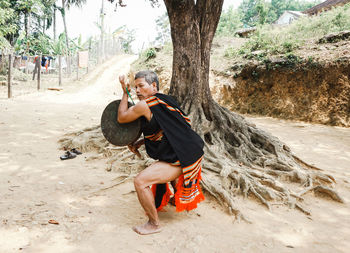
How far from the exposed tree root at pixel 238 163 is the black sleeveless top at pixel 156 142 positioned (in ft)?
3.96

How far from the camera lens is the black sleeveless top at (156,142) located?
233 cm

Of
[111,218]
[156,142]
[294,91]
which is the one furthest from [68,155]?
[294,91]

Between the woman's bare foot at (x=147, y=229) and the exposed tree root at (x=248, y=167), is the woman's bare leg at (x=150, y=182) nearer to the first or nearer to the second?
the woman's bare foot at (x=147, y=229)

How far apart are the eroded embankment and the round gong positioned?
814cm

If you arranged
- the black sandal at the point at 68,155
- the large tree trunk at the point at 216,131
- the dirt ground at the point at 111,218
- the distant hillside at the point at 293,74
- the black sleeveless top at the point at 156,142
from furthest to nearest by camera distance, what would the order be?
the distant hillside at the point at 293,74 < the black sandal at the point at 68,155 < the large tree trunk at the point at 216,131 < the black sleeveless top at the point at 156,142 < the dirt ground at the point at 111,218

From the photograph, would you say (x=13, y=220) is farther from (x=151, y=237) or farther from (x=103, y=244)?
(x=151, y=237)

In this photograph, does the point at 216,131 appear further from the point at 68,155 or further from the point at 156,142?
the point at 68,155

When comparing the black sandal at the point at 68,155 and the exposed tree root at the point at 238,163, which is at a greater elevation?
the exposed tree root at the point at 238,163

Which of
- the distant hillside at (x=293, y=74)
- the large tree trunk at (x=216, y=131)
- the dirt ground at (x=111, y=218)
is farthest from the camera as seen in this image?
the distant hillside at (x=293, y=74)

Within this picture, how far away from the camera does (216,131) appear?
4848mm

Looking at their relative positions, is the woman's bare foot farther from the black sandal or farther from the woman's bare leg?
the black sandal

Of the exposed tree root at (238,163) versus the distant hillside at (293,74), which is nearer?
the exposed tree root at (238,163)

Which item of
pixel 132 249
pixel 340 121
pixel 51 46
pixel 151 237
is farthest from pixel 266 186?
pixel 51 46

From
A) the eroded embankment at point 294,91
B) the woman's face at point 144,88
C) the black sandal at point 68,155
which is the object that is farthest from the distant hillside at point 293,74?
the woman's face at point 144,88
